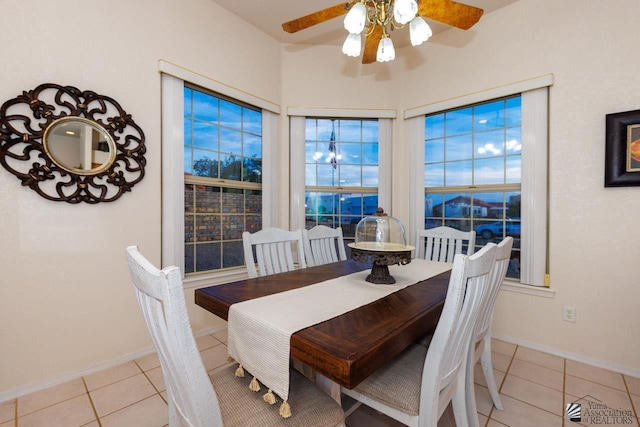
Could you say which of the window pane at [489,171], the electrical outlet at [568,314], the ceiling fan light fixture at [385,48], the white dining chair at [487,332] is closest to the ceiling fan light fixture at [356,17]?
the ceiling fan light fixture at [385,48]

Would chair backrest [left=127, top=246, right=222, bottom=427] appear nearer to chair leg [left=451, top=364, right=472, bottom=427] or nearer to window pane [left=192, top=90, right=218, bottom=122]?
chair leg [left=451, top=364, right=472, bottom=427]

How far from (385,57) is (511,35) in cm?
164

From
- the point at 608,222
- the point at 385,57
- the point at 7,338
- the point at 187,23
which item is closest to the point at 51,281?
the point at 7,338

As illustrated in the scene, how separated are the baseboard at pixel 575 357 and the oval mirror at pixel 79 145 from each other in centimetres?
A: 357

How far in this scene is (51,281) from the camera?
6.25ft

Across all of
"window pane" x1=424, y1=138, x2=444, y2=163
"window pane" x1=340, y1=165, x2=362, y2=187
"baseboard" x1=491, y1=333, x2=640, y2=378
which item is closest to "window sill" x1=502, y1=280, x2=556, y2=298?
"baseboard" x1=491, y1=333, x2=640, y2=378

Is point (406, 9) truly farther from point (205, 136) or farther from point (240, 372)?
point (205, 136)

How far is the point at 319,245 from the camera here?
2.46 meters

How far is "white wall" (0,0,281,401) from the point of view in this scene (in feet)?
5.85

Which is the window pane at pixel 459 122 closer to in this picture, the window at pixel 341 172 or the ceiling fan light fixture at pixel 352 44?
the window at pixel 341 172

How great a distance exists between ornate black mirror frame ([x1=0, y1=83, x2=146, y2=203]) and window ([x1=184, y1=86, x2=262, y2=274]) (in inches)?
20.5

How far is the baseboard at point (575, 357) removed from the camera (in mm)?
2122

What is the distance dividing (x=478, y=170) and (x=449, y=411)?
2.20 m

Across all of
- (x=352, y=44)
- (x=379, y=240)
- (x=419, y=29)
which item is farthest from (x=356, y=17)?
(x=379, y=240)
